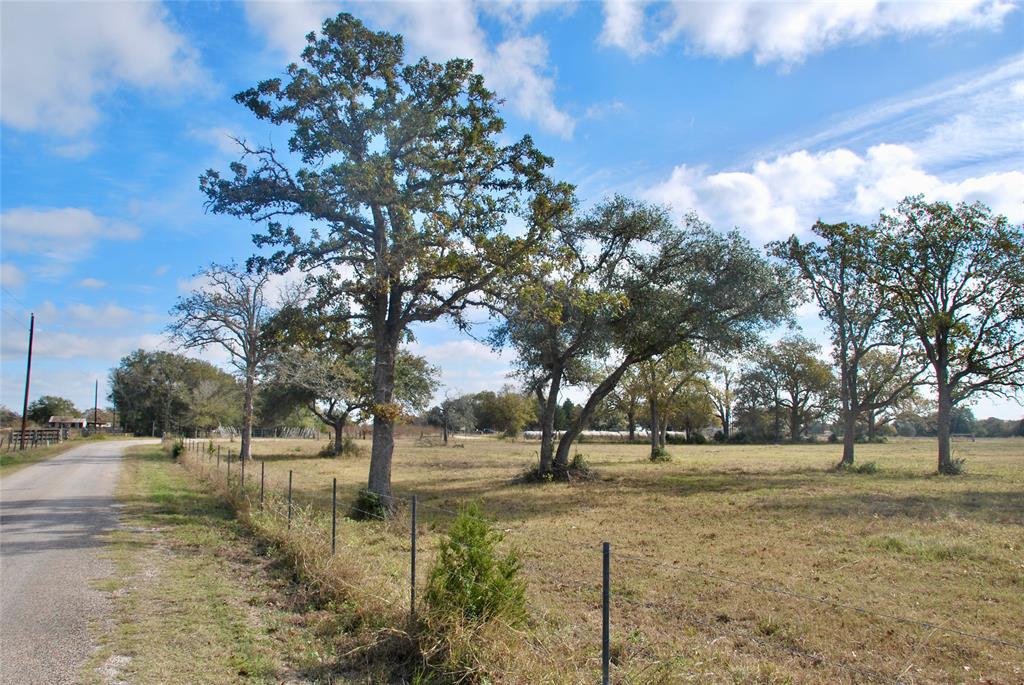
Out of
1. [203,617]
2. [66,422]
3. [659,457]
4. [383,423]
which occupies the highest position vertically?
[383,423]

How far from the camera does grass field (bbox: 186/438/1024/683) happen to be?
5.85 metres

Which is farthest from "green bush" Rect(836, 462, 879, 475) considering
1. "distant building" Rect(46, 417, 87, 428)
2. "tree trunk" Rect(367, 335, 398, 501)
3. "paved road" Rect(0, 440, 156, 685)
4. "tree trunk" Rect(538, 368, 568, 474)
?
"distant building" Rect(46, 417, 87, 428)

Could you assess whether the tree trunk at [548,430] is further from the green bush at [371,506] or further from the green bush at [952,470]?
the green bush at [952,470]

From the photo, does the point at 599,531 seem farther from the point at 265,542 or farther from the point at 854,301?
the point at 854,301

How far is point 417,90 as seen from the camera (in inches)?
583

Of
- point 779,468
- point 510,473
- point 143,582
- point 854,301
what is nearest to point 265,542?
point 143,582

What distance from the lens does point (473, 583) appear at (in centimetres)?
557

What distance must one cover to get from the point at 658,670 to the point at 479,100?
1290 cm

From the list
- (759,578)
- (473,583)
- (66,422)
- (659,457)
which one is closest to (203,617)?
(473,583)

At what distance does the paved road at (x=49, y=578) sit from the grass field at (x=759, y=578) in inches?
112

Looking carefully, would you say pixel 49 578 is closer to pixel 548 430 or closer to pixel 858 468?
pixel 548 430

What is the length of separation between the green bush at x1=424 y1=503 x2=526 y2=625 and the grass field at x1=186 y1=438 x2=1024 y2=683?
35cm

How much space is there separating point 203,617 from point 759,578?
7225 mm

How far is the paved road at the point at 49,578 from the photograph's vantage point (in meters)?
5.70
